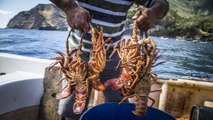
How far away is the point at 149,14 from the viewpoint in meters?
1.81

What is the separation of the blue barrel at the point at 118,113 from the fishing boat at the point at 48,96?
115cm

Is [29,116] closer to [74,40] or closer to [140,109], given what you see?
[74,40]

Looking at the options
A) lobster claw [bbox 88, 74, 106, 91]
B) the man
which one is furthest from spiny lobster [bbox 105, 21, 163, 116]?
the man

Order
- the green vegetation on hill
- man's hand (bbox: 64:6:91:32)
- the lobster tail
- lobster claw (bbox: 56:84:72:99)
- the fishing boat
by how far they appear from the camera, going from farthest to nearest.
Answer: the green vegetation on hill, the fishing boat, lobster claw (bbox: 56:84:72:99), the lobster tail, man's hand (bbox: 64:6:91:32)

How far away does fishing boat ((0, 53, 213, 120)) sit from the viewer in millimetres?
2973

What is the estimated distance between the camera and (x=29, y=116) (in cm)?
336

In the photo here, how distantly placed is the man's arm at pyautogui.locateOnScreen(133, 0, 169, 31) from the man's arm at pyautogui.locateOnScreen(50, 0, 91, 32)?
416 millimetres

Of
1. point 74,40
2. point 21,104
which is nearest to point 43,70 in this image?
point 21,104

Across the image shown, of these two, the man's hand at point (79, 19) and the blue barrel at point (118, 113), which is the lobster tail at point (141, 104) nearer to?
the blue barrel at point (118, 113)

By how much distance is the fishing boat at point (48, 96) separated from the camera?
117 inches

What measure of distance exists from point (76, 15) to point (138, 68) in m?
0.56

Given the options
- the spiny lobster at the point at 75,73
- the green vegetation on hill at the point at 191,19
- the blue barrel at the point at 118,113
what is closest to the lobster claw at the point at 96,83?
the spiny lobster at the point at 75,73

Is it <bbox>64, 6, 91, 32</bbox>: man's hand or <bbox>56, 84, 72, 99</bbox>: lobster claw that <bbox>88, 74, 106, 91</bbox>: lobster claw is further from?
<bbox>64, 6, 91, 32</bbox>: man's hand

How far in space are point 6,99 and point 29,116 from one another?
59cm
